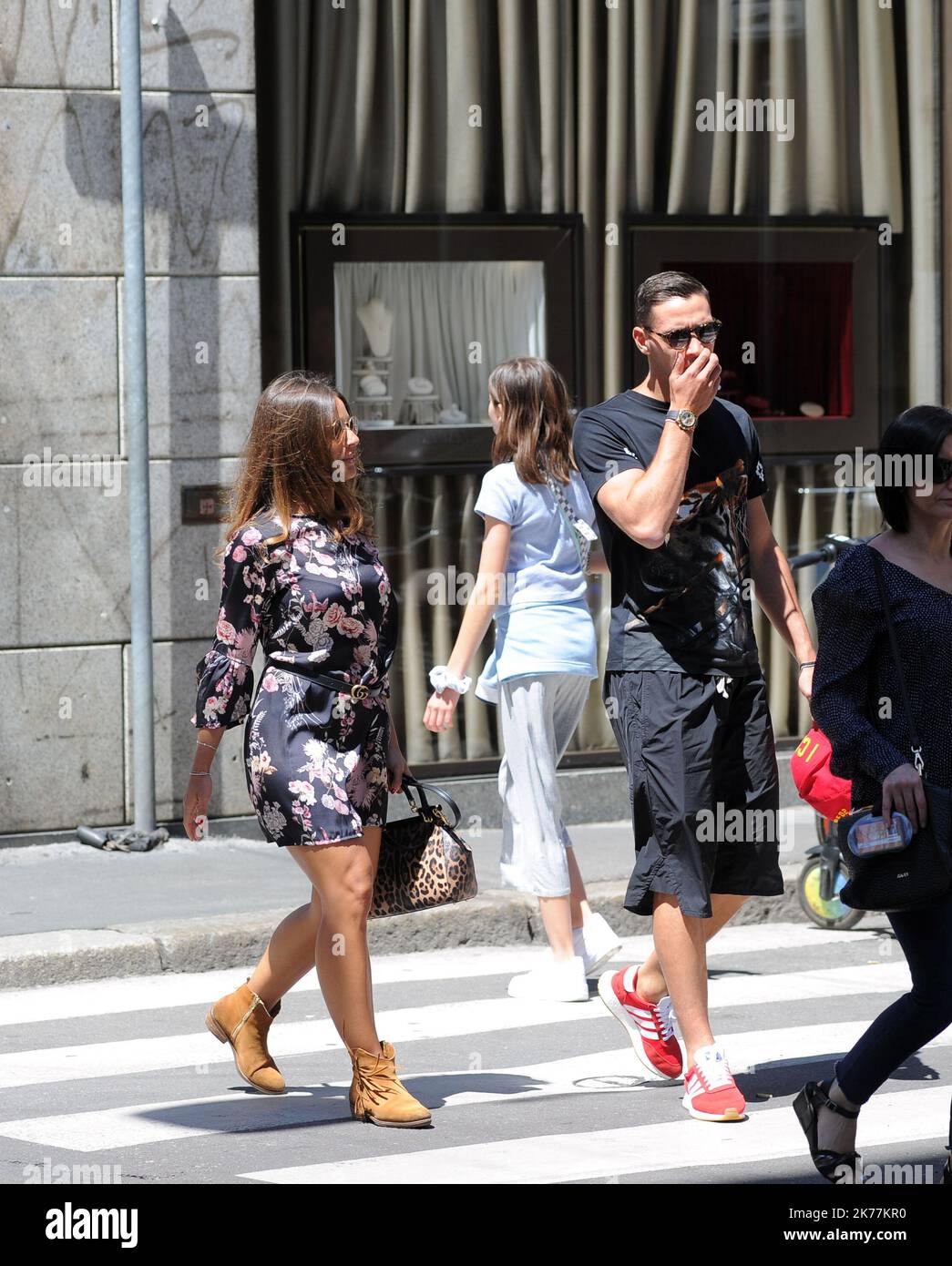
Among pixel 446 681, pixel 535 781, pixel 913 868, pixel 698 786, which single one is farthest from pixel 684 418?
pixel 535 781

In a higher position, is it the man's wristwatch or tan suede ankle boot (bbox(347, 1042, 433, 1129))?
the man's wristwatch

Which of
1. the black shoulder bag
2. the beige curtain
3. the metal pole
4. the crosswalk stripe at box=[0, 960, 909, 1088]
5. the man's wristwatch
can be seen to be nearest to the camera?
the black shoulder bag

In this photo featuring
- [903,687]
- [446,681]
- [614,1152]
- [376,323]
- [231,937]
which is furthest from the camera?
[376,323]

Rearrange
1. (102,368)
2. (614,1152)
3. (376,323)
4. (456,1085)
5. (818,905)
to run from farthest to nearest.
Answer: (376,323)
(102,368)
(818,905)
(456,1085)
(614,1152)

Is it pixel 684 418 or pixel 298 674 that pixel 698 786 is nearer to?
pixel 684 418

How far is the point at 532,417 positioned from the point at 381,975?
207 centimetres

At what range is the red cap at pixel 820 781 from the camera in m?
5.08

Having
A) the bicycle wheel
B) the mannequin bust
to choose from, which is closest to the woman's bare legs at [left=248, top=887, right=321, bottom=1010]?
the bicycle wheel

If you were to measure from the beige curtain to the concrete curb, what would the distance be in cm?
211

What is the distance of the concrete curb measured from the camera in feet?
24.4

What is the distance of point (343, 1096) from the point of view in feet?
18.8

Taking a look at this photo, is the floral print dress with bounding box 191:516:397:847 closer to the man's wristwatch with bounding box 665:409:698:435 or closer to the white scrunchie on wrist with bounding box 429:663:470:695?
the man's wristwatch with bounding box 665:409:698:435

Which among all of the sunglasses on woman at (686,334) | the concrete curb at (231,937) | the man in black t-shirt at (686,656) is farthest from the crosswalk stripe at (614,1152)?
the concrete curb at (231,937)

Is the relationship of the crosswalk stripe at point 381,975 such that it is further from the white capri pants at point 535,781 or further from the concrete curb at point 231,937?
the white capri pants at point 535,781
